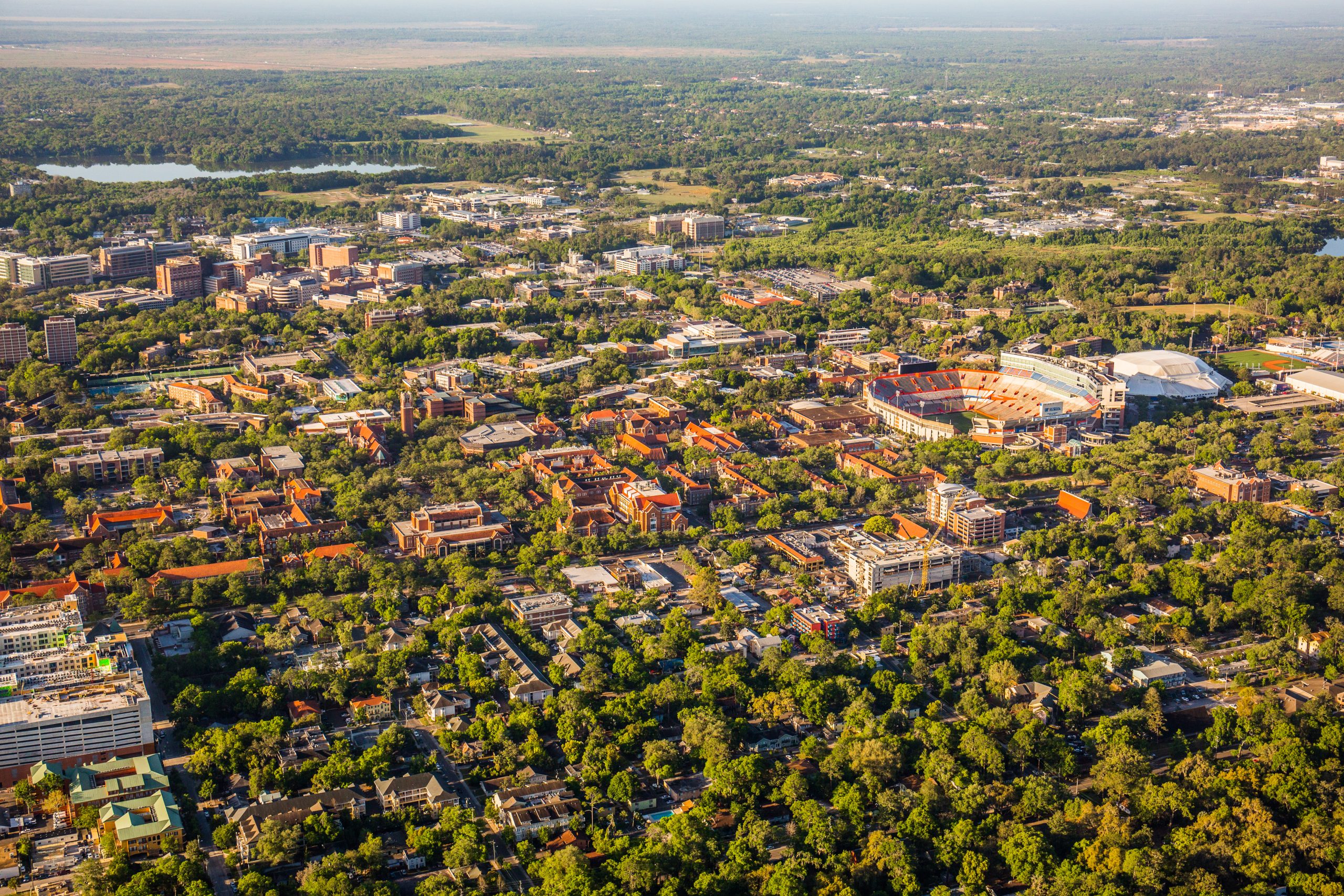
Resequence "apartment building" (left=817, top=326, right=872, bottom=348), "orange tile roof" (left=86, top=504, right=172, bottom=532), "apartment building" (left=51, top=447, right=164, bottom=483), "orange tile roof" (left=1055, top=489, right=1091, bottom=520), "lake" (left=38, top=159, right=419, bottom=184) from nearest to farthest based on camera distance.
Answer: "orange tile roof" (left=86, top=504, right=172, bottom=532) < "orange tile roof" (left=1055, top=489, right=1091, bottom=520) < "apartment building" (left=51, top=447, right=164, bottom=483) < "apartment building" (left=817, top=326, right=872, bottom=348) < "lake" (left=38, top=159, right=419, bottom=184)

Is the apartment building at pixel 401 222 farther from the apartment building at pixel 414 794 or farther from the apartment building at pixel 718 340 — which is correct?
the apartment building at pixel 414 794

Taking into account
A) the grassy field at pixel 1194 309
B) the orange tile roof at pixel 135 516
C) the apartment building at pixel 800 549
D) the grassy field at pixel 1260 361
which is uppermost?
the grassy field at pixel 1194 309

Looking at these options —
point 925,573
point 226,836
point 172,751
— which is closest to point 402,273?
point 925,573

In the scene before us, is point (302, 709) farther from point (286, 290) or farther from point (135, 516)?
point (286, 290)

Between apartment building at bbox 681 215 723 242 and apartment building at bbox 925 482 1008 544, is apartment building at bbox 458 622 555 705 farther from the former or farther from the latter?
apartment building at bbox 681 215 723 242

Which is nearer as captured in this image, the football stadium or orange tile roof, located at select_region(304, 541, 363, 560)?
orange tile roof, located at select_region(304, 541, 363, 560)

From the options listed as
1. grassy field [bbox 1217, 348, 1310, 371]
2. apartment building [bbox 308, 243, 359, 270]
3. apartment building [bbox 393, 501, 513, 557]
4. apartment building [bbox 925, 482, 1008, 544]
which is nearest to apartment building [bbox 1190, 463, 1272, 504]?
apartment building [bbox 925, 482, 1008, 544]

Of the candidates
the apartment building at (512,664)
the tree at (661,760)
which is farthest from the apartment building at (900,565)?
the tree at (661,760)
